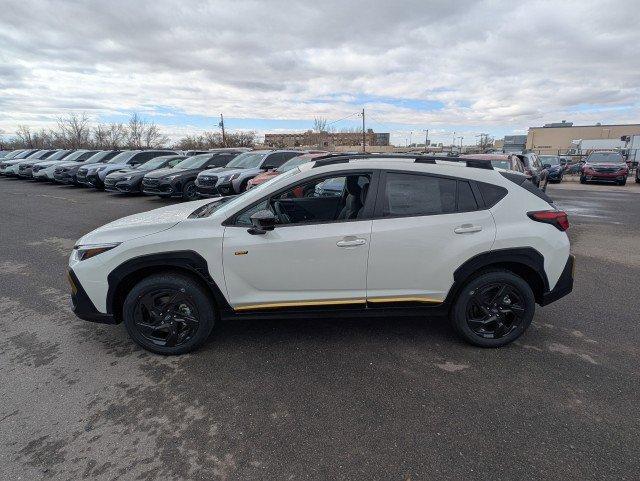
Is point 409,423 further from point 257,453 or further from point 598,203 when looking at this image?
point 598,203

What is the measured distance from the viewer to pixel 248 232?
2.99 m

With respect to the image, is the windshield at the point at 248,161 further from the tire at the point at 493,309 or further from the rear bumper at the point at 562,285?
the rear bumper at the point at 562,285

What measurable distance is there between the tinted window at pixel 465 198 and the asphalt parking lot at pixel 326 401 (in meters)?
1.23

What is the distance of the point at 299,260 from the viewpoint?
9.85ft

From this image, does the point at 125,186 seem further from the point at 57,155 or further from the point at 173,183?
the point at 57,155

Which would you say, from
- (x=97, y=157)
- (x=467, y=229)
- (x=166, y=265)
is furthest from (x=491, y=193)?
(x=97, y=157)

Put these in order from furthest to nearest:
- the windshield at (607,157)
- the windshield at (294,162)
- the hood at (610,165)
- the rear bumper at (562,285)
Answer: the windshield at (607,157), the hood at (610,165), the windshield at (294,162), the rear bumper at (562,285)

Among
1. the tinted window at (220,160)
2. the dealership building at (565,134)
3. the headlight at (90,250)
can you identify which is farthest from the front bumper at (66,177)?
the dealership building at (565,134)

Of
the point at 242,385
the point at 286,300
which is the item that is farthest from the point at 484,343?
the point at 242,385

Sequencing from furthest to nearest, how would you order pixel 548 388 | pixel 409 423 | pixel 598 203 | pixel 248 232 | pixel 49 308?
pixel 598 203, pixel 49 308, pixel 248 232, pixel 548 388, pixel 409 423

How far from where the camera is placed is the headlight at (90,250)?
303cm

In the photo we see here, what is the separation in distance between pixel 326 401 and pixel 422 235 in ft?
Result: 4.85

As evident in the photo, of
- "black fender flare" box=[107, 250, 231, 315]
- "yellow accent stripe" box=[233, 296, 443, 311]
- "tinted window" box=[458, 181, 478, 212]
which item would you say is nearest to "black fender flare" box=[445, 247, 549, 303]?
"yellow accent stripe" box=[233, 296, 443, 311]

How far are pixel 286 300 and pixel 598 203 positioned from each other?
1356 centimetres
